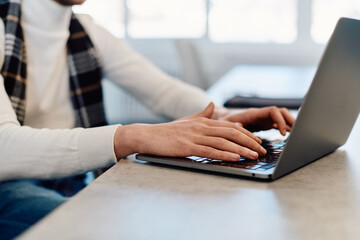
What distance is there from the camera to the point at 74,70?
1.27m

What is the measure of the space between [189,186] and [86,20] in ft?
3.23

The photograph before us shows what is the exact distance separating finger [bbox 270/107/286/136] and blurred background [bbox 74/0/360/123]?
2.60 m

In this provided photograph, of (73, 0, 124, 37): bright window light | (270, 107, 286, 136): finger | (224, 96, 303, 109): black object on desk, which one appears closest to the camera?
(270, 107, 286, 136): finger

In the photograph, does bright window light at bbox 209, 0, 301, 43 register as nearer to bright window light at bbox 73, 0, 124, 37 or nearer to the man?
bright window light at bbox 73, 0, 124, 37

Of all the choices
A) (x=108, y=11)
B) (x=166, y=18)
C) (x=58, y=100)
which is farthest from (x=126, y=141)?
(x=108, y=11)

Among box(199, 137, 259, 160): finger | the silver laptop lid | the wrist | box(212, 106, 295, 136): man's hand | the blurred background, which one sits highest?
the silver laptop lid

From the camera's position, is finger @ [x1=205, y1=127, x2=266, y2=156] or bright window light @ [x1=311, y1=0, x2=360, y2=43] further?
bright window light @ [x1=311, y1=0, x2=360, y2=43]

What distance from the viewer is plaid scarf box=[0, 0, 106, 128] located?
1060 mm

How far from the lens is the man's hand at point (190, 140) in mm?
655

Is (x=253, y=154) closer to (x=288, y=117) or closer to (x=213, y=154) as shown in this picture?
(x=213, y=154)

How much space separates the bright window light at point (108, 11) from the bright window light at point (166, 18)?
0.09 m

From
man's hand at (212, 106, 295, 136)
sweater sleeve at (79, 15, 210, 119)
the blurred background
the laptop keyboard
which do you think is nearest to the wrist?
the laptop keyboard

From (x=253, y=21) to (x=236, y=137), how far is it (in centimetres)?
332

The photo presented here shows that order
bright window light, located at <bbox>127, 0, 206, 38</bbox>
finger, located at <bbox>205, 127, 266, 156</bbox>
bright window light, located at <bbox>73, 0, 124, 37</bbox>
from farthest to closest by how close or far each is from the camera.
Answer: bright window light, located at <bbox>73, 0, 124, 37</bbox> → bright window light, located at <bbox>127, 0, 206, 38</bbox> → finger, located at <bbox>205, 127, 266, 156</bbox>
